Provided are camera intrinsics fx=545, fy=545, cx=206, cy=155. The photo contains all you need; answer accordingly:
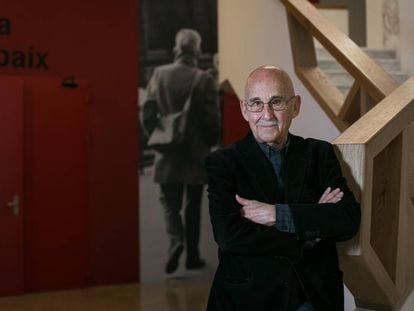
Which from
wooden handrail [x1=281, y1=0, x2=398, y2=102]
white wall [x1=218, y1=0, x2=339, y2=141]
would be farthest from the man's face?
white wall [x1=218, y1=0, x2=339, y2=141]

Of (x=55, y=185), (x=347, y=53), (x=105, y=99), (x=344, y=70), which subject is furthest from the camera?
(x=105, y=99)

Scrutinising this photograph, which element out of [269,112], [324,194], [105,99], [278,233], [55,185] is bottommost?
[55,185]

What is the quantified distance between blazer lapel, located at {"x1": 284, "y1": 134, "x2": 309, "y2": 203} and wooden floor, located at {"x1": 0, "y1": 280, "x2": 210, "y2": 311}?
3.34 m

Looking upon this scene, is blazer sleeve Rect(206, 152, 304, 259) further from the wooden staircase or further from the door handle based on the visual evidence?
the door handle

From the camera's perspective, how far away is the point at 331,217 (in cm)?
152

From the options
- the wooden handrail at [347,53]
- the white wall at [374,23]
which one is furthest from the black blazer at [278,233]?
the white wall at [374,23]

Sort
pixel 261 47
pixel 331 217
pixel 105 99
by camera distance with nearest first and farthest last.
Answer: pixel 331 217 → pixel 261 47 → pixel 105 99

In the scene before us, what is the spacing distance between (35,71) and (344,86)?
312cm

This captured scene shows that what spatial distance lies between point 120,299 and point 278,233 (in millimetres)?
3937

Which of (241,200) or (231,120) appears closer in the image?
(241,200)

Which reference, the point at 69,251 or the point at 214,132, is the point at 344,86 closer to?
the point at 214,132

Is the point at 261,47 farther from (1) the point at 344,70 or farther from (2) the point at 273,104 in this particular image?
(2) the point at 273,104

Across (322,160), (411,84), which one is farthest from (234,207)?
(411,84)

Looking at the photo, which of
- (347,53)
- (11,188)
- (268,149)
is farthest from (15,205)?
(268,149)
